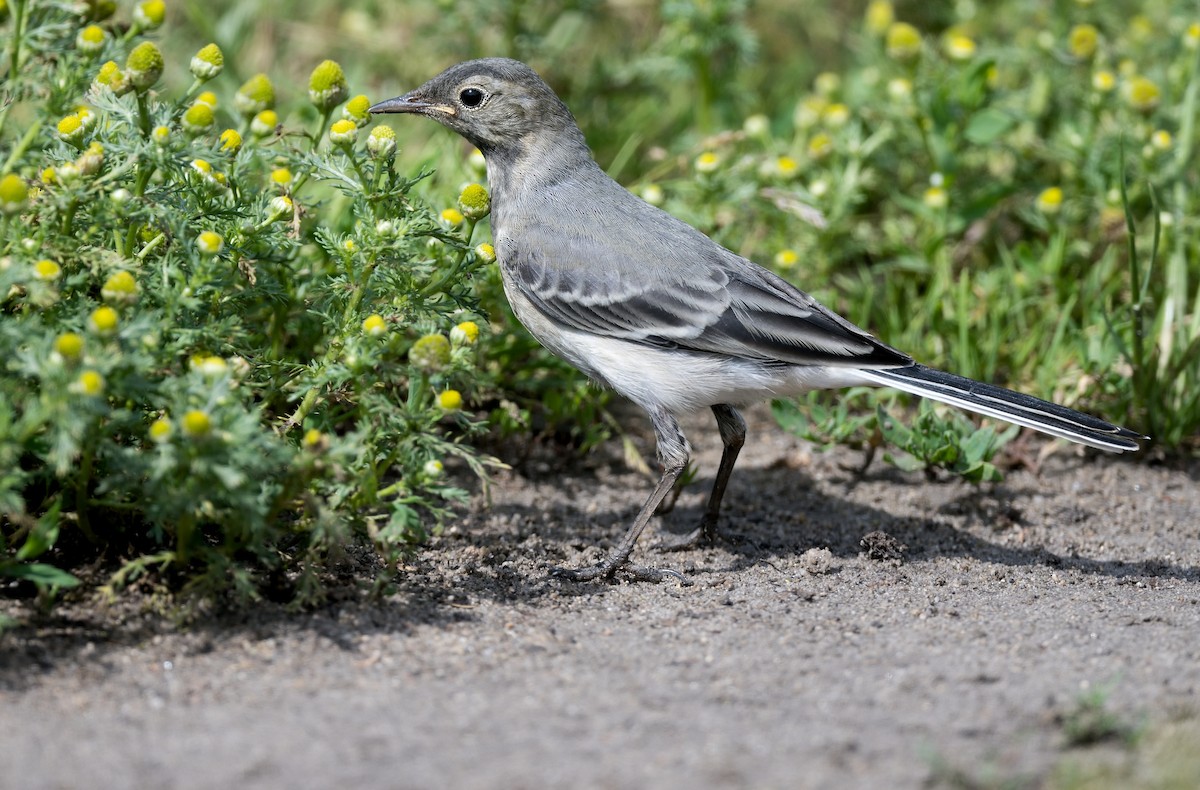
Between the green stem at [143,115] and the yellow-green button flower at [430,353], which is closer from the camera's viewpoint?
the yellow-green button flower at [430,353]

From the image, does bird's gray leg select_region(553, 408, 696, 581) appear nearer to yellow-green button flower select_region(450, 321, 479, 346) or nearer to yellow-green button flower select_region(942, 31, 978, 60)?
yellow-green button flower select_region(450, 321, 479, 346)

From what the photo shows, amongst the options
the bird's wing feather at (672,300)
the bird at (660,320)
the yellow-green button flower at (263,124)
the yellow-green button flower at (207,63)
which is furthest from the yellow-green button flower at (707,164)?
the yellow-green button flower at (207,63)

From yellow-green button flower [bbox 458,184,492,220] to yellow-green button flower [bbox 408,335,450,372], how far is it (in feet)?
2.60

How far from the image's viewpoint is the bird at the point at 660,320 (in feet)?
16.2

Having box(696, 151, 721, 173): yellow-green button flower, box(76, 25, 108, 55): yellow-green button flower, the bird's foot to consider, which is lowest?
the bird's foot

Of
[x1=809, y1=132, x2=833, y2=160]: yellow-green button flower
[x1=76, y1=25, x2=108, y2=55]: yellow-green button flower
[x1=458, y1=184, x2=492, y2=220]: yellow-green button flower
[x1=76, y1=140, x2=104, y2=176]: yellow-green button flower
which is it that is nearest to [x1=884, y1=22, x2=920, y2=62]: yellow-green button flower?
[x1=809, y1=132, x2=833, y2=160]: yellow-green button flower

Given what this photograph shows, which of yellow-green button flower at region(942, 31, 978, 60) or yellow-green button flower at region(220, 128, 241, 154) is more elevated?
yellow-green button flower at region(942, 31, 978, 60)

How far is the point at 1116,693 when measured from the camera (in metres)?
3.58

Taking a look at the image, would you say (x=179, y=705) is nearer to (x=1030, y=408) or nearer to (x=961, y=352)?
(x=1030, y=408)

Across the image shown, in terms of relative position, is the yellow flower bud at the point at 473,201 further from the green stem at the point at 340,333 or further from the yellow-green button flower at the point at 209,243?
the yellow-green button flower at the point at 209,243

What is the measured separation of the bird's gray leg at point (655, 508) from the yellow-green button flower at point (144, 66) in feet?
7.76

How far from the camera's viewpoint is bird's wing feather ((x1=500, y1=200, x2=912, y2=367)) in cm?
502

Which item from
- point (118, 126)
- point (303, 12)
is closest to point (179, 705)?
point (118, 126)

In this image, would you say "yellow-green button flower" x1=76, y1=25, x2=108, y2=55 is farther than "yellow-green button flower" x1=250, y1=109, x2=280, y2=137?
No
